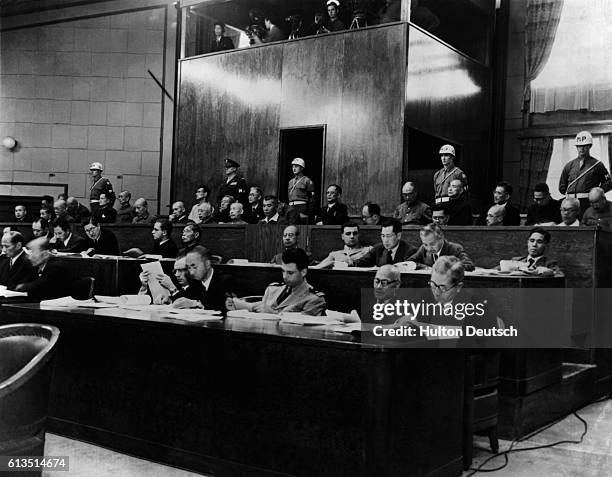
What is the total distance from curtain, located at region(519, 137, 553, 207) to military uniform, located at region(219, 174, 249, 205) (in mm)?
3855

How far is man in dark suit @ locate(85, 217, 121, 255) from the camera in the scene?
7.70m

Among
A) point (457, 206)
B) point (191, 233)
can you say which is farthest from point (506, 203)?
point (191, 233)

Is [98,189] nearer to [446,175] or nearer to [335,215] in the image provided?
[335,215]

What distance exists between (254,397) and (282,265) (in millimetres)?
1526

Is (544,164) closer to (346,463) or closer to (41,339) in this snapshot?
(346,463)

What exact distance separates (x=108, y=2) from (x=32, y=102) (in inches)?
86.5

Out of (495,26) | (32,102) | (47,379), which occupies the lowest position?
(47,379)

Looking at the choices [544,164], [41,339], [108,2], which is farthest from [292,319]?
[108,2]

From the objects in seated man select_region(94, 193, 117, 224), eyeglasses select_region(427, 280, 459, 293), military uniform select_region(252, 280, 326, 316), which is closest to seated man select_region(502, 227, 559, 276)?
military uniform select_region(252, 280, 326, 316)

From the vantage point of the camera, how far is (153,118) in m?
11.9

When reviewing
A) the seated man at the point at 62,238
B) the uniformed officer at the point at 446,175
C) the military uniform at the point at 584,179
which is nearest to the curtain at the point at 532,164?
the military uniform at the point at 584,179

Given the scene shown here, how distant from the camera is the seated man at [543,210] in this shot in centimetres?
716

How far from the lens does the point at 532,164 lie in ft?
32.1

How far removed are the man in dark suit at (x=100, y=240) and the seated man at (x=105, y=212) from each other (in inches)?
63.3
